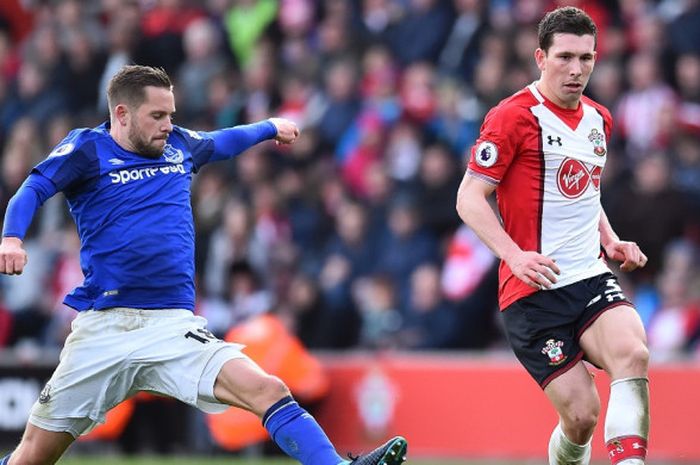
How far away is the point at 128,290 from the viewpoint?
25.7 ft

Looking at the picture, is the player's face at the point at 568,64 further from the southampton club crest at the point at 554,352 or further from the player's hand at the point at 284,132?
the player's hand at the point at 284,132

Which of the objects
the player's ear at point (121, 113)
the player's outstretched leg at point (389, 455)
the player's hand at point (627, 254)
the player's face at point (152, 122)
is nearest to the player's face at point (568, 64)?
the player's hand at point (627, 254)

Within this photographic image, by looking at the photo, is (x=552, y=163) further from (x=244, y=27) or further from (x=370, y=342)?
(x=244, y=27)

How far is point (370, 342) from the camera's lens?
15.0m

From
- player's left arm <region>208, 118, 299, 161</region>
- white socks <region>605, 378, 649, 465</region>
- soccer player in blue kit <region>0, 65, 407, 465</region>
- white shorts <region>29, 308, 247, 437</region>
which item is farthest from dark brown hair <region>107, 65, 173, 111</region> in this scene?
white socks <region>605, 378, 649, 465</region>

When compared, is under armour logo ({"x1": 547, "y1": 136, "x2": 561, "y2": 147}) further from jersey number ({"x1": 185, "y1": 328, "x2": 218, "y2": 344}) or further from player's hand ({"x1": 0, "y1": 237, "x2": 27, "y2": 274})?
player's hand ({"x1": 0, "y1": 237, "x2": 27, "y2": 274})

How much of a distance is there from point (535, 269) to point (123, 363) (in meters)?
2.20

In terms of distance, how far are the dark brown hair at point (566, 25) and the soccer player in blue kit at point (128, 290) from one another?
207cm

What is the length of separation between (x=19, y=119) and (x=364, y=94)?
5.12 meters

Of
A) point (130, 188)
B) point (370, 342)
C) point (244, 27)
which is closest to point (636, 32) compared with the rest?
point (370, 342)

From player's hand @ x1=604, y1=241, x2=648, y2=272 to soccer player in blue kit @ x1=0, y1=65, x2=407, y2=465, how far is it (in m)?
2.02

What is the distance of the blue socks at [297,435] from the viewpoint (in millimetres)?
7375

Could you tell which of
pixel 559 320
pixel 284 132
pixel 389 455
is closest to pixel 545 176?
pixel 559 320

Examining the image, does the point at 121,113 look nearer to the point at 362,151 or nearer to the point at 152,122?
the point at 152,122
